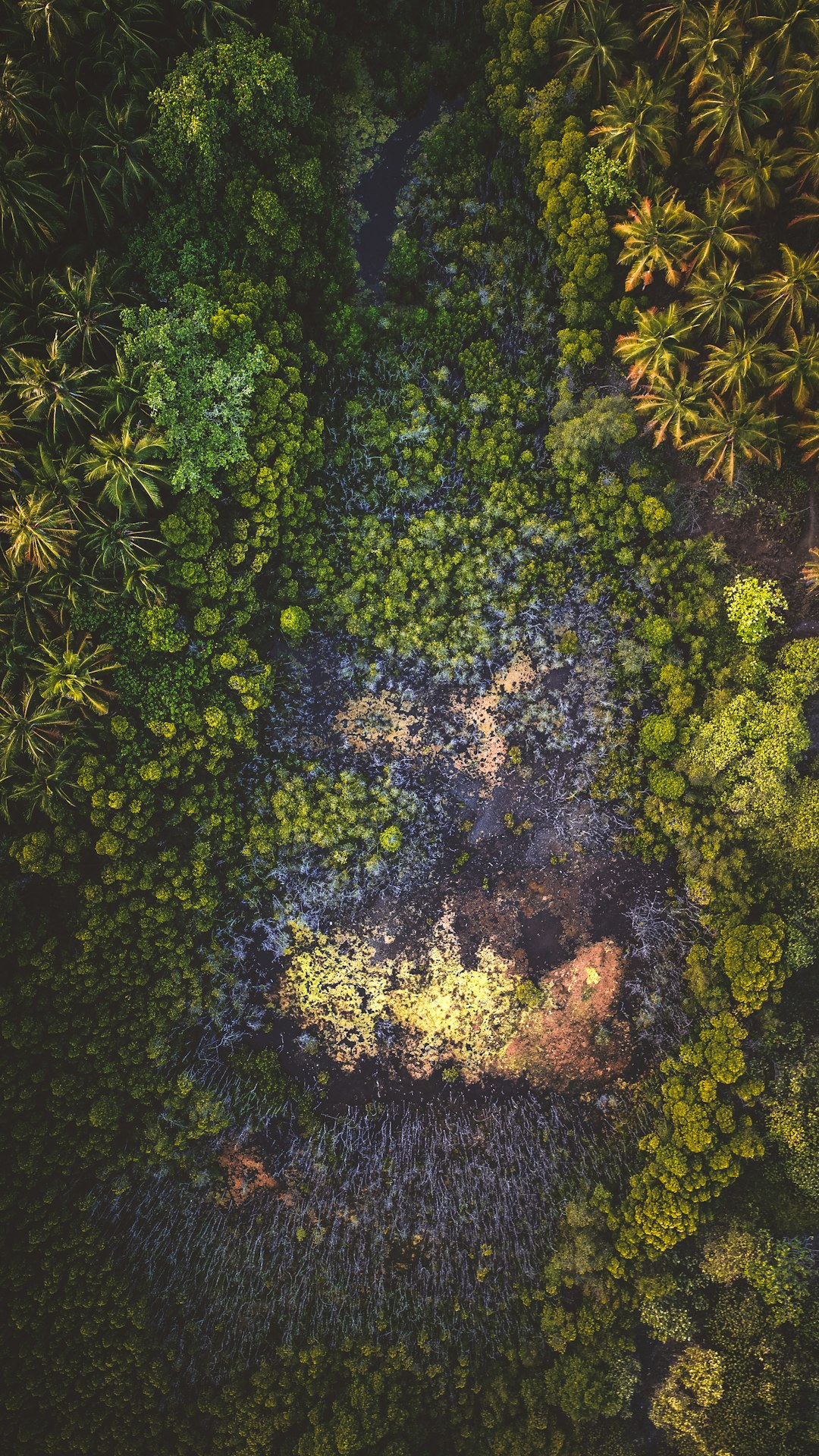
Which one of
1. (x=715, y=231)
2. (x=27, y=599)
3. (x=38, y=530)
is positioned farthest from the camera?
(x=715, y=231)

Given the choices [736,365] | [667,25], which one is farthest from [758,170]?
[736,365]

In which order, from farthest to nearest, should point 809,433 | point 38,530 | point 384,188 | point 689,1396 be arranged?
point 384,188
point 689,1396
point 809,433
point 38,530

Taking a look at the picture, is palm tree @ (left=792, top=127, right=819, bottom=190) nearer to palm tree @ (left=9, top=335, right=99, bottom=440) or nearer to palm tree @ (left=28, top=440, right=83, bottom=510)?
palm tree @ (left=9, top=335, right=99, bottom=440)

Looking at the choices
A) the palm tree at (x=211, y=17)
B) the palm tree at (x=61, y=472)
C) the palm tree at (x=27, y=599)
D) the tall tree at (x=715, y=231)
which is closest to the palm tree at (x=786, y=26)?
the tall tree at (x=715, y=231)

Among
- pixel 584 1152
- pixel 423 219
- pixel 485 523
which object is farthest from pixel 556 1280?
pixel 423 219

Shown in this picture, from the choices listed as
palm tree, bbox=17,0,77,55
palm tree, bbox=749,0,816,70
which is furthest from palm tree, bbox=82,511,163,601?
palm tree, bbox=749,0,816,70

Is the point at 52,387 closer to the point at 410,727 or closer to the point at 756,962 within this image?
the point at 410,727

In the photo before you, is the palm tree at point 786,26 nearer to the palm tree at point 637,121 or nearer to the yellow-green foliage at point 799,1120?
the palm tree at point 637,121
